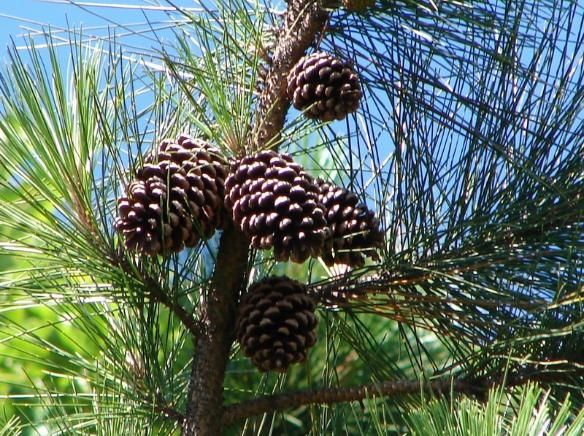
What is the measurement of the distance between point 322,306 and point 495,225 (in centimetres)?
20

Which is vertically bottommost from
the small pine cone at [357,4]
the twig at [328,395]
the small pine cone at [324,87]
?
the twig at [328,395]

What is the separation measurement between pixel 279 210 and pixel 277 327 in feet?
0.39

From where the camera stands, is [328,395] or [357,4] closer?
[328,395]

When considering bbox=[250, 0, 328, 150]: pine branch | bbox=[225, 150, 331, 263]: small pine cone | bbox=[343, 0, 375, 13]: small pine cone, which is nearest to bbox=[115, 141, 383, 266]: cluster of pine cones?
bbox=[225, 150, 331, 263]: small pine cone

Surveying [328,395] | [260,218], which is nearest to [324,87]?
[260,218]

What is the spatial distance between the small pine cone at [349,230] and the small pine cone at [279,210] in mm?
63

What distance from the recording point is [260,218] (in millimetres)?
1071

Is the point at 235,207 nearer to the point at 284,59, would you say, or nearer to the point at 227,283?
the point at 227,283

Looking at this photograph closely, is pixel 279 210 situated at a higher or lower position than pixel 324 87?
lower

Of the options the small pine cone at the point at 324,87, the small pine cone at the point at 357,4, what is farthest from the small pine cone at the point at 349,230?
the small pine cone at the point at 357,4

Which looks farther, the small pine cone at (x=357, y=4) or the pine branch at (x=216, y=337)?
the small pine cone at (x=357, y=4)

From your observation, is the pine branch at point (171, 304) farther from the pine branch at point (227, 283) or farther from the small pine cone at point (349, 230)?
the small pine cone at point (349, 230)

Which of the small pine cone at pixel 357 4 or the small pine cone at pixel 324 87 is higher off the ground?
the small pine cone at pixel 357 4

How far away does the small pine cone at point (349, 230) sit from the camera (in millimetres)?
1160
